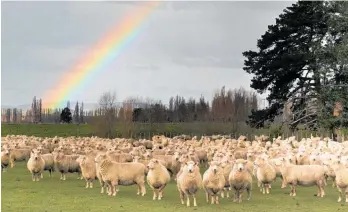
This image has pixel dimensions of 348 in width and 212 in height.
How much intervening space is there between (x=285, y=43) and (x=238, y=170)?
36021mm

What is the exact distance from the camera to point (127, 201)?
18453mm

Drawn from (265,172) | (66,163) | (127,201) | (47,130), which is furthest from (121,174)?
(47,130)

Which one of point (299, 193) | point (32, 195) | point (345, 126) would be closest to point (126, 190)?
point (32, 195)

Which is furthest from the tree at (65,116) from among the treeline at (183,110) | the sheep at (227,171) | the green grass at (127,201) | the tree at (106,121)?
the sheep at (227,171)

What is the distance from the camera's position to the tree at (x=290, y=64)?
51781 mm

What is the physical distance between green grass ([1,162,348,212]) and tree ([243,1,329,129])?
1157 inches

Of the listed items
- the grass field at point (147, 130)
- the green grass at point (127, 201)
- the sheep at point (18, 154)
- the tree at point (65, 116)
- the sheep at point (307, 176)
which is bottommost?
the green grass at point (127, 201)

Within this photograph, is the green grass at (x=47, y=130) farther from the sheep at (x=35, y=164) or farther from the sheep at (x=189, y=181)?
the sheep at (x=189, y=181)

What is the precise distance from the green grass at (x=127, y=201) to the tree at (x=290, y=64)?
96.4 feet

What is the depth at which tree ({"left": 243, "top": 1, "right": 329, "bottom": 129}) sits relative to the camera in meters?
51.8

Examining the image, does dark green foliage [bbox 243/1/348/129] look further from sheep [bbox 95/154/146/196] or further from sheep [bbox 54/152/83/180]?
sheep [bbox 95/154/146/196]

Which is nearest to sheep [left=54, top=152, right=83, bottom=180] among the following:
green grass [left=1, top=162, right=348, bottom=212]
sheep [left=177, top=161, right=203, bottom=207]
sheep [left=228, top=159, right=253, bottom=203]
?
green grass [left=1, top=162, right=348, bottom=212]

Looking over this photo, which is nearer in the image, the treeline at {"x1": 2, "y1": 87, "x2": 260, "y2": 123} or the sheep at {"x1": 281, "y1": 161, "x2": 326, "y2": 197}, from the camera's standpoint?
the sheep at {"x1": 281, "y1": 161, "x2": 326, "y2": 197}

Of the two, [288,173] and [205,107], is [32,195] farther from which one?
[205,107]
